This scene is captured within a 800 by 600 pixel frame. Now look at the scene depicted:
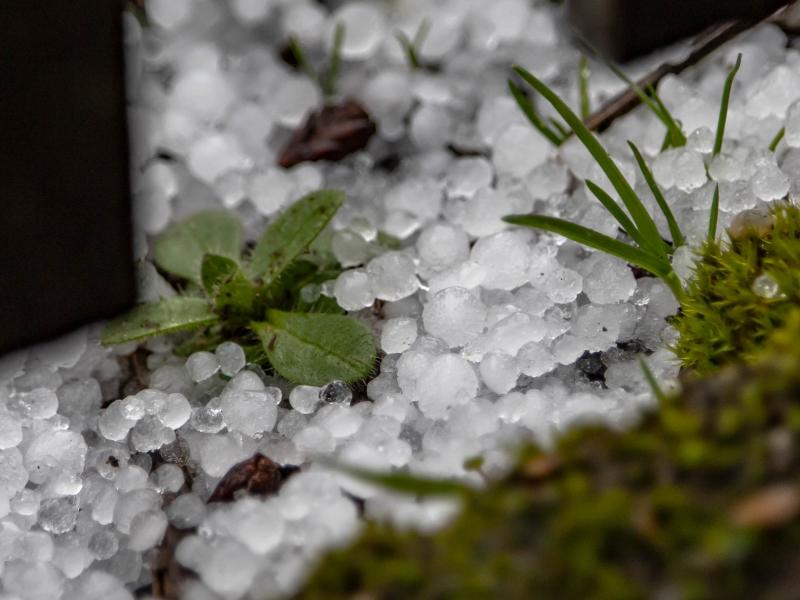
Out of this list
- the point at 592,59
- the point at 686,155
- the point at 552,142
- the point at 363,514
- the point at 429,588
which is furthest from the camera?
the point at 592,59

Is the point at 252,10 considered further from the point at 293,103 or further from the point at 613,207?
the point at 613,207

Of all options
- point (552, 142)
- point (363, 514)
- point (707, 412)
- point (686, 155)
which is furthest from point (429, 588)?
point (552, 142)

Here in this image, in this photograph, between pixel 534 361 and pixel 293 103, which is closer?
pixel 534 361

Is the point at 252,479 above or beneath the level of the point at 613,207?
beneath

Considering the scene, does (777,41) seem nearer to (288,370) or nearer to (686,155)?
(686,155)

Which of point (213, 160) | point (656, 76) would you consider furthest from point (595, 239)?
point (213, 160)

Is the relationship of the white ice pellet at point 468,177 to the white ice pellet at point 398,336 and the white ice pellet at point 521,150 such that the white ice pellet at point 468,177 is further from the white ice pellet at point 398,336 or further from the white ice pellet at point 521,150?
the white ice pellet at point 398,336

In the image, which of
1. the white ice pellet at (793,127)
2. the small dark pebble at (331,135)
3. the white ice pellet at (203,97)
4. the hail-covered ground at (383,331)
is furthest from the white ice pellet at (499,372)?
the white ice pellet at (203,97)
